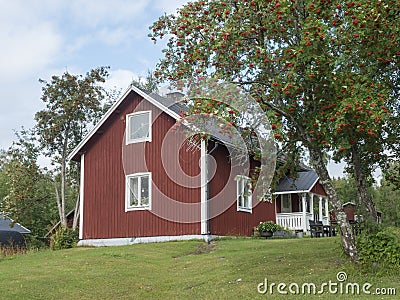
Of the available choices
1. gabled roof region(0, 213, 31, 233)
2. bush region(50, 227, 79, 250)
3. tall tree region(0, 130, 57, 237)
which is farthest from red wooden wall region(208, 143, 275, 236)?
gabled roof region(0, 213, 31, 233)

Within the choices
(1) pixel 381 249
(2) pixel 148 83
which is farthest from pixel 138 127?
(2) pixel 148 83

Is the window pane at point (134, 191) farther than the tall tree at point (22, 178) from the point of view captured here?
No

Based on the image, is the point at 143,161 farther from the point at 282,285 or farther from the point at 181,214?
the point at 282,285

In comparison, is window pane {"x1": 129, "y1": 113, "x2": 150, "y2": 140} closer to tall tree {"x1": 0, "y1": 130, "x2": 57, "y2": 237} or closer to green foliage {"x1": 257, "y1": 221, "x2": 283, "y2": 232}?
green foliage {"x1": 257, "y1": 221, "x2": 283, "y2": 232}

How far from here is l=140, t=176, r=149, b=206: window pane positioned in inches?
814

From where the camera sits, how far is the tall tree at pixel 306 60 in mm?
10102

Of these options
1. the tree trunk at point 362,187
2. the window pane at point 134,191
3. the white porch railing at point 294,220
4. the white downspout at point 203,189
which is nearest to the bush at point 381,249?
the tree trunk at point 362,187

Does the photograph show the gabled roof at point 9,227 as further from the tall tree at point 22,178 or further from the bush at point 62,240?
the bush at point 62,240

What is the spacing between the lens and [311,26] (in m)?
10.0

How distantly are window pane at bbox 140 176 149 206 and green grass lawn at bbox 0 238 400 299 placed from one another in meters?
4.32

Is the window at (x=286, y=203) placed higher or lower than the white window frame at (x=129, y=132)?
lower

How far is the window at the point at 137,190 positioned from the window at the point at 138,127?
1491 mm

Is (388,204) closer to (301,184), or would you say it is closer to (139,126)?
(301,184)

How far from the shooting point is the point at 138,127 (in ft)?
70.4
